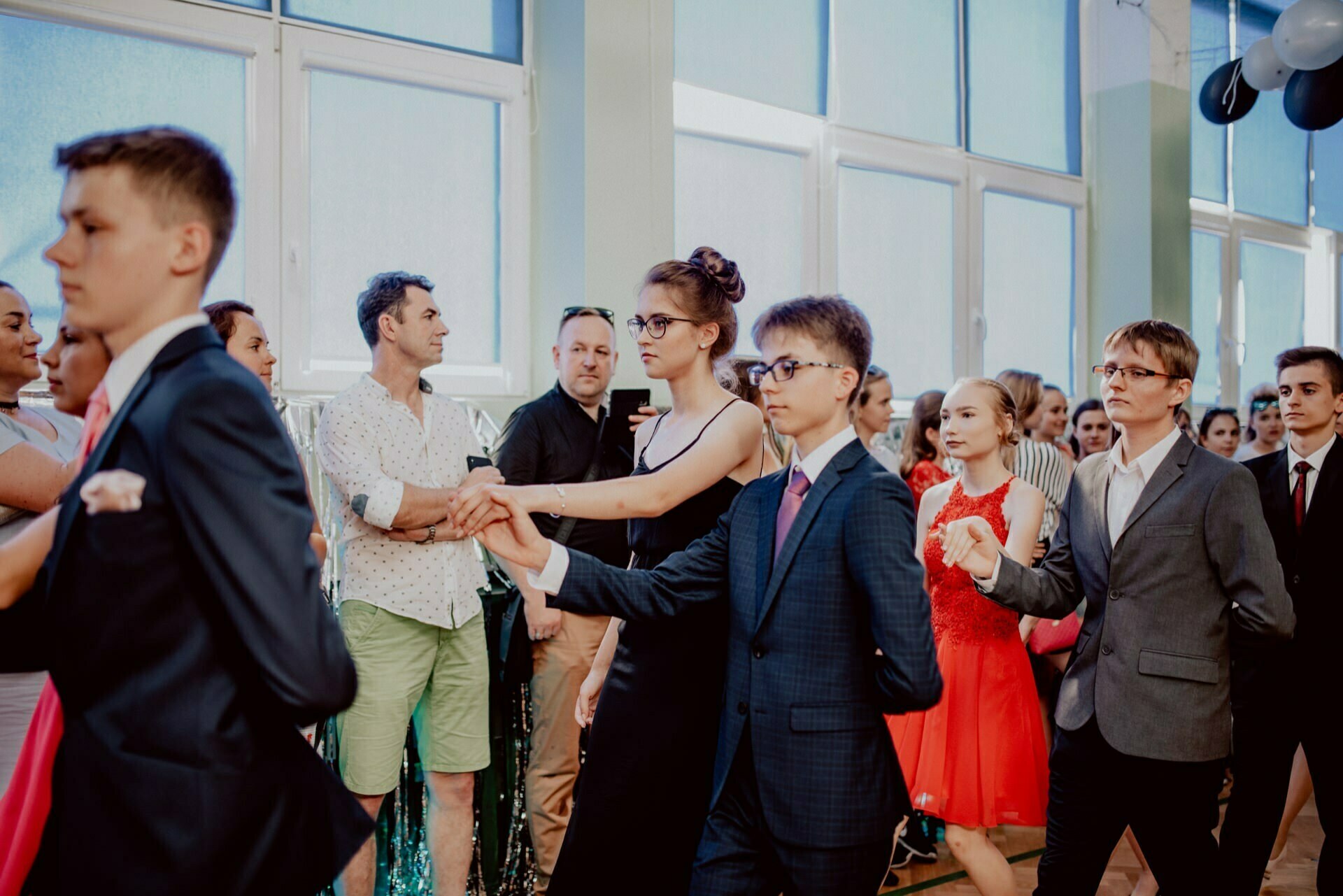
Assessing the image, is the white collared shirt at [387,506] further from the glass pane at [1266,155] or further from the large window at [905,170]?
the glass pane at [1266,155]

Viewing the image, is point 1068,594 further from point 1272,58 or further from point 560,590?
point 1272,58

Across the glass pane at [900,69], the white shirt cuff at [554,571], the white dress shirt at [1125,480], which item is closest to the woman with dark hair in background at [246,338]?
the white shirt cuff at [554,571]

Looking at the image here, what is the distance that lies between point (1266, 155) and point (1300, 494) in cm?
583

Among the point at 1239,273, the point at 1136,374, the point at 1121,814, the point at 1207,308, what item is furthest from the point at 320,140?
the point at 1239,273

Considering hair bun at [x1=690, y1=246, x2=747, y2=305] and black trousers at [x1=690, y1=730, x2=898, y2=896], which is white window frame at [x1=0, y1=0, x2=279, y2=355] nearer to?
hair bun at [x1=690, y1=246, x2=747, y2=305]

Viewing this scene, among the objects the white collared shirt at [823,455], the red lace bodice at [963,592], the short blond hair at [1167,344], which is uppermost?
the short blond hair at [1167,344]

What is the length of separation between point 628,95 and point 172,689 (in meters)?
3.40

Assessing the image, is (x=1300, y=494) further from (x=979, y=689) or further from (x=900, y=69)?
(x=900, y=69)

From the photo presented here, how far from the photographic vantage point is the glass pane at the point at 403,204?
388 centimetres

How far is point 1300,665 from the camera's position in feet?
9.77

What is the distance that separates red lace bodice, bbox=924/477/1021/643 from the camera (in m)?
2.92

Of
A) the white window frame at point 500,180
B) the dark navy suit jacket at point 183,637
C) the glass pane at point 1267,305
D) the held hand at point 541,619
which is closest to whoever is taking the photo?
the dark navy suit jacket at point 183,637

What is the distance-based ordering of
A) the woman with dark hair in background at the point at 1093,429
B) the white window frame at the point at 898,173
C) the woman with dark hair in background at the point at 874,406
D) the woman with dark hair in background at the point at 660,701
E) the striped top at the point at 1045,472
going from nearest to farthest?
the woman with dark hair in background at the point at 660,701 < the striped top at the point at 1045,472 < the woman with dark hair in background at the point at 874,406 < the white window frame at the point at 898,173 < the woman with dark hair in background at the point at 1093,429

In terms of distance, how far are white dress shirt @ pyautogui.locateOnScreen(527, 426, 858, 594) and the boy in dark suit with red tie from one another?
157 centimetres
